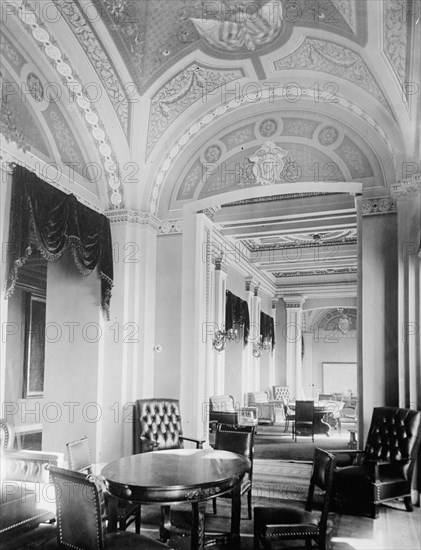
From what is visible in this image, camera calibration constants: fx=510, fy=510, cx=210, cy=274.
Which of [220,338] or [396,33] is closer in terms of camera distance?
[396,33]

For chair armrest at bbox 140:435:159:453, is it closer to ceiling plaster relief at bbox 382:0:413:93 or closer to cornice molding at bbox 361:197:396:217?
cornice molding at bbox 361:197:396:217

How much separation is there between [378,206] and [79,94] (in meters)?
3.97

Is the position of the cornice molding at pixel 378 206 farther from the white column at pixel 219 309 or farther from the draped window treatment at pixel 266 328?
the draped window treatment at pixel 266 328

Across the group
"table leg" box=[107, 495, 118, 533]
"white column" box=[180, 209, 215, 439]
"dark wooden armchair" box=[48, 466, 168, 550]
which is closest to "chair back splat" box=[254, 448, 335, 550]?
"dark wooden armchair" box=[48, 466, 168, 550]

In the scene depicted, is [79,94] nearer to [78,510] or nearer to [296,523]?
[78,510]

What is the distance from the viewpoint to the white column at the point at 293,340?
16.2 meters

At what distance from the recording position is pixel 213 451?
16.2 ft

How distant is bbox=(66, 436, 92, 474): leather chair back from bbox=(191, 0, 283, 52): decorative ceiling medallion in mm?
4597

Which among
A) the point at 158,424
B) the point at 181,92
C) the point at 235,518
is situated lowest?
the point at 235,518

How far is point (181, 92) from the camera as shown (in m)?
6.70

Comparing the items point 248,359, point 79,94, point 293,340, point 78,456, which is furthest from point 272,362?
point 78,456

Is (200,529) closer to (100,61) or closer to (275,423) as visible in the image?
(100,61)

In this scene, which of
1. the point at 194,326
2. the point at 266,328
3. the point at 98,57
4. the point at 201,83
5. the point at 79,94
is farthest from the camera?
the point at 266,328

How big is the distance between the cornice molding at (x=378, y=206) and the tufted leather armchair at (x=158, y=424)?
11.6 feet
